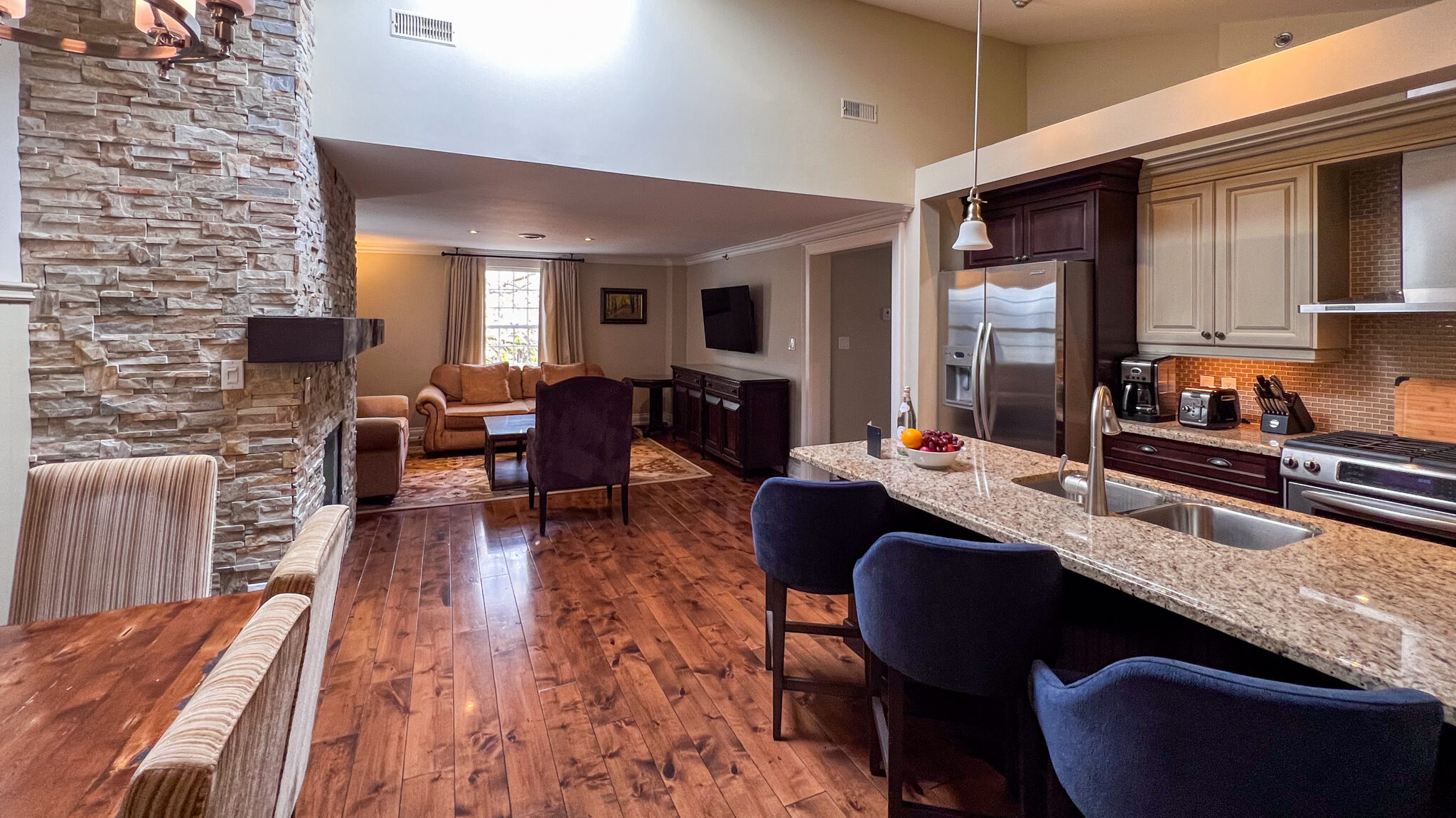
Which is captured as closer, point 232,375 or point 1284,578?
point 1284,578

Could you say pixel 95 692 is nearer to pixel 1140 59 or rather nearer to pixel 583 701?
pixel 583 701

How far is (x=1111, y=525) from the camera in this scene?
68.2 inches

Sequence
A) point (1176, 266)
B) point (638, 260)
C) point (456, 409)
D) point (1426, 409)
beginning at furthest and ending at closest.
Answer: point (638, 260) → point (456, 409) → point (1176, 266) → point (1426, 409)

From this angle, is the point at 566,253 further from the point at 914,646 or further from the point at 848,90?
the point at 914,646

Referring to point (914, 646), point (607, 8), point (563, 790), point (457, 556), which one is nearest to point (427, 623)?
point (457, 556)

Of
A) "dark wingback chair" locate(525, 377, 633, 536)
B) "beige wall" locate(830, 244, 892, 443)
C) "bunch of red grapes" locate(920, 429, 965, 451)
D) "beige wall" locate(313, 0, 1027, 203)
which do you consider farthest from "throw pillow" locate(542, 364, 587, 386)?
"bunch of red grapes" locate(920, 429, 965, 451)

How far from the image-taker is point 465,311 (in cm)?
784

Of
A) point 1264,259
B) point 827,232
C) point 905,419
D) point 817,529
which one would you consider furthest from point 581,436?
point 1264,259

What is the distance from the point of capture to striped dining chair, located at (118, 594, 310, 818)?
2.04 ft

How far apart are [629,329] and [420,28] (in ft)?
18.8

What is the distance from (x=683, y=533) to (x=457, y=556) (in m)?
1.37

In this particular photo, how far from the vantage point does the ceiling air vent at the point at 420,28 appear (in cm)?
311

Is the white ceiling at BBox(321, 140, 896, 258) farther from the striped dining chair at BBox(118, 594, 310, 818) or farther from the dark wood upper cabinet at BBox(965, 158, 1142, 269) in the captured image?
the striped dining chair at BBox(118, 594, 310, 818)

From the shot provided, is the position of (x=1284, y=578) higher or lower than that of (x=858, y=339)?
lower
